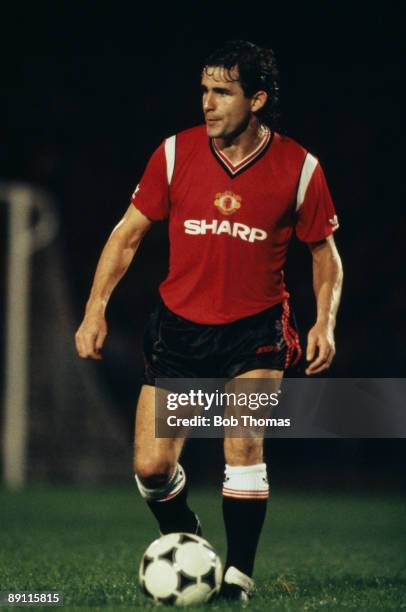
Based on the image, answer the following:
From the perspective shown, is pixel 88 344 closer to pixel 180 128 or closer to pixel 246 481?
pixel 246 481

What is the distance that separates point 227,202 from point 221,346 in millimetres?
573

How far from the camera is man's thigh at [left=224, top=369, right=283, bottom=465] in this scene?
4844mm

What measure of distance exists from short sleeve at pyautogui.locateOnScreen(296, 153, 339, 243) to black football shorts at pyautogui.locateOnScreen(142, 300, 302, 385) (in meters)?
0.31

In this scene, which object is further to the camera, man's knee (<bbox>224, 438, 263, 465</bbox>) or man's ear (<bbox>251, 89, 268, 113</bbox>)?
man's ear (<bbox>251, 89, 268, 113</bbox>)

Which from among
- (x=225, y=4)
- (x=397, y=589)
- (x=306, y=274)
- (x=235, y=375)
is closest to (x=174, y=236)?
(x=235, y=375)

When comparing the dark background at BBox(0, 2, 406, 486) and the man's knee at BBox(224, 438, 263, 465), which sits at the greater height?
the man's knee at BBox(224, 438, 263, 465)

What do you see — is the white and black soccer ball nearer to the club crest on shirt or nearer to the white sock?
the white sock

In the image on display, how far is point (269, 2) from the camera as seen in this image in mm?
18516

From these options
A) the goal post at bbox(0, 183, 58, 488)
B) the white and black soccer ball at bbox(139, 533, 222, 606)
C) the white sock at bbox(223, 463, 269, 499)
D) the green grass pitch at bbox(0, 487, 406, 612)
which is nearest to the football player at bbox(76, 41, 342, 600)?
the white sock at bbox(223, 463, 269, 499)

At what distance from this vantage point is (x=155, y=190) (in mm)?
5090

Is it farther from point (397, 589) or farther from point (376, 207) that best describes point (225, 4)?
point (397, 589)

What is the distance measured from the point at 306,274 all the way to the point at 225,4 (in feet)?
17.1

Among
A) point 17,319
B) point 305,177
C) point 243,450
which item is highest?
point 305,177

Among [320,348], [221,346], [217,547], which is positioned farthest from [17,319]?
[320,348]
